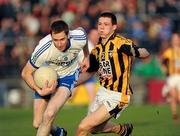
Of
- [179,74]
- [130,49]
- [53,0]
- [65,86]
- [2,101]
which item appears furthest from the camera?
[53,0]

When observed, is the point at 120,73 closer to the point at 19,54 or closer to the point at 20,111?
the point at 20,111

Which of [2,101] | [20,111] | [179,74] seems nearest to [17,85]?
[2,101]

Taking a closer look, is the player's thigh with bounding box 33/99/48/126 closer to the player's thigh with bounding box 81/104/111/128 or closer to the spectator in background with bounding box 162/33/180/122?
the player's thigh with bounding box 81/104/111/128

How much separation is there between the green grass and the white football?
251 centimetres

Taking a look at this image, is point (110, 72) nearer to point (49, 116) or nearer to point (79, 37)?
point (49, 116)

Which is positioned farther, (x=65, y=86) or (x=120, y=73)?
(x=65, y=86)

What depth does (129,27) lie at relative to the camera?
29062 mm

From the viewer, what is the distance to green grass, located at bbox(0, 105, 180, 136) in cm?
1605

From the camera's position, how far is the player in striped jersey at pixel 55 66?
12.4 m

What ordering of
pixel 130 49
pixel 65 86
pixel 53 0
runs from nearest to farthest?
pixel 130 49, pixel 65 86, pixel 53 0

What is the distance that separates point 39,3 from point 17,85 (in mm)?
3676

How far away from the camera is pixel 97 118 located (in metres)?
11.9

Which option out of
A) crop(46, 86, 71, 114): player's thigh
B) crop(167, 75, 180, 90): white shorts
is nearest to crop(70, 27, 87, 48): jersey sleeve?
crop(46, 86, 71, 114): player's thigh

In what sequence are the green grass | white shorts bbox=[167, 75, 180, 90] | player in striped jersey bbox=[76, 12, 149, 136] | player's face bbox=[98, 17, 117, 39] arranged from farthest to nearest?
white shorts bbox=[167, 75, 180, 90] < the green grass < player's face bbox=[98, 17, 117, 39] < player in striped jersey bbox=[76, 12, 149, 136]
